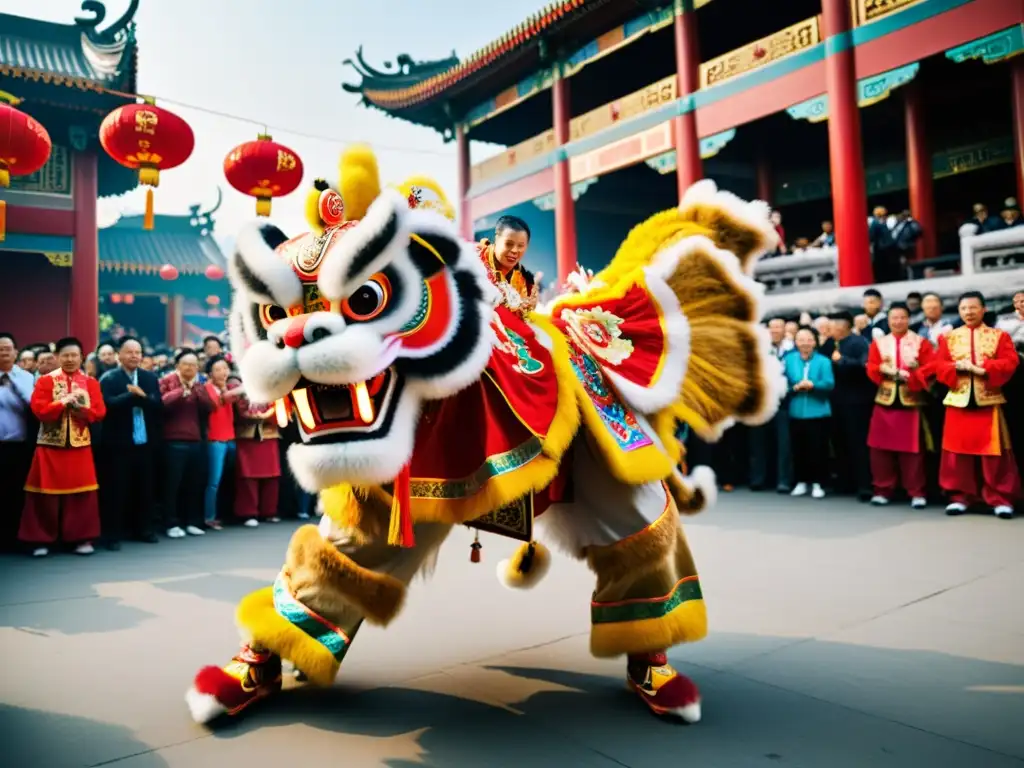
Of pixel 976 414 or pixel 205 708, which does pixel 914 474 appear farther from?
pixel 205 708

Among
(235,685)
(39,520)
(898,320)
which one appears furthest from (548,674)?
(898,320)

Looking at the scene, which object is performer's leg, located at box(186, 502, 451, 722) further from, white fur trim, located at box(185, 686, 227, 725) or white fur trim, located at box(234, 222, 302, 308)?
white fur trim, located at box(234, 222, 302, 308)

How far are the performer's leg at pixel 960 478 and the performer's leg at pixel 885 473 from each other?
450 mm

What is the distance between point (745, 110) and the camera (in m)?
9.79

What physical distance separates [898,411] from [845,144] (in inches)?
173

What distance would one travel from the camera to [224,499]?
6.01m

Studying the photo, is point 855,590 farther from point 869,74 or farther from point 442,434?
point 869,74

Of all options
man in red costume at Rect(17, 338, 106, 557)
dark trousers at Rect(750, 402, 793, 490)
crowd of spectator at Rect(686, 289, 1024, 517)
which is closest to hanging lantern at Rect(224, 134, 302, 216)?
man in red costume at Rect(17, 338, 106, 557)

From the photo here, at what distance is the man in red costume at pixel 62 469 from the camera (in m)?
4.59

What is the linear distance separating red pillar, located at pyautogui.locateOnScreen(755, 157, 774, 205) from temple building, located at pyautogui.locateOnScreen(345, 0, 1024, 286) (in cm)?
4

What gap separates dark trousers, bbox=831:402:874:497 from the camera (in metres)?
5.95

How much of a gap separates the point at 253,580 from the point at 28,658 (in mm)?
1269

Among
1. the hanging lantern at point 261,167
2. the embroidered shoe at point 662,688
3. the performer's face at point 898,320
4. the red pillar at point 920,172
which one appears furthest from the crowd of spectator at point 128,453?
the red pillar at point 920,172

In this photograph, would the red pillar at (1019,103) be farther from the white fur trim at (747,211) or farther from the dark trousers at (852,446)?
the white fur trim at (747,211)
